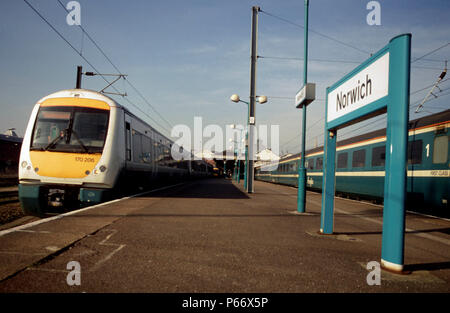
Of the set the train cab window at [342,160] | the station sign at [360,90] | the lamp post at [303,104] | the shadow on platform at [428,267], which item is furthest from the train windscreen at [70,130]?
the train cab window at [342,160]

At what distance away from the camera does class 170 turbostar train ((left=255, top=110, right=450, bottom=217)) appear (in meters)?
8.74

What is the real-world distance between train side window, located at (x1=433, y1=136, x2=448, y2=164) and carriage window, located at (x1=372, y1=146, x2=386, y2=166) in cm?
260

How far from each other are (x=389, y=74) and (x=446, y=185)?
666 centimetres

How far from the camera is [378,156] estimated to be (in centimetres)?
1212

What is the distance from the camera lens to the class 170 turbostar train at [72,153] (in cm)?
779

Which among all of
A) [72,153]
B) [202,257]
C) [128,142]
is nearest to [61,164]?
[72,153]

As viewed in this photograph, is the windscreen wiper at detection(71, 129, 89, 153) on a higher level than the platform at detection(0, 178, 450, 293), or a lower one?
higher

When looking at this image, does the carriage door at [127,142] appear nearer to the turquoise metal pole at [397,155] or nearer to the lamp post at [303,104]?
the lamp post at [303,104]

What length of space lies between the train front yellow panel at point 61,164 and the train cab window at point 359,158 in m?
10.8

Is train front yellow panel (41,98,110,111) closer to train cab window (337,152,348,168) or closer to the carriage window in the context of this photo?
the carriage window

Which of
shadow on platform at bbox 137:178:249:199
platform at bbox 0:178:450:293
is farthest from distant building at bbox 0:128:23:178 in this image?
platform at bbox 0:178:450:293

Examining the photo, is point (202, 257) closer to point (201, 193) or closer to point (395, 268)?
point (395, 268)
